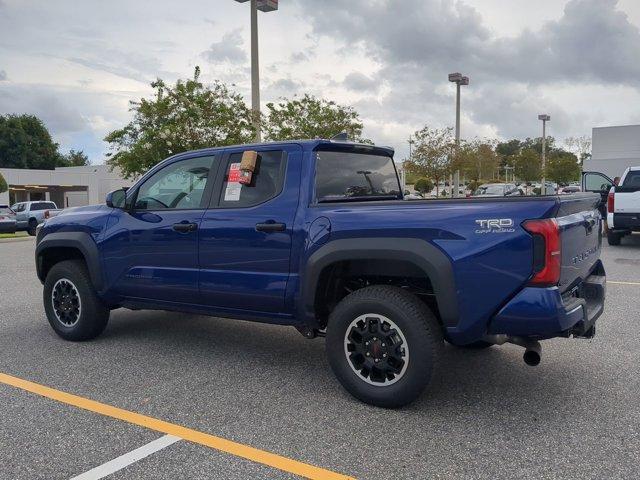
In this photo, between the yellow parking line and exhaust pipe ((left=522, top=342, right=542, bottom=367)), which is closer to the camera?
the yellow parking line

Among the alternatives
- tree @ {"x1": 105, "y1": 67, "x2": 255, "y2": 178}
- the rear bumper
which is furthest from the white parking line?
tree @ {"x1": 105, "y1": 67, "x2": 255, "y2": 178}

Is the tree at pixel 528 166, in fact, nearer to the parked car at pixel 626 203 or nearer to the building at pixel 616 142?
the building at pixel 616 142

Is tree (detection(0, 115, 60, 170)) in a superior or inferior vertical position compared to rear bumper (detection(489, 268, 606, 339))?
superior

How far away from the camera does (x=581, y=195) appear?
13.0 feet

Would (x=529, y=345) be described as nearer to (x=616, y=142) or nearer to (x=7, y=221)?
(x=7, y=221)

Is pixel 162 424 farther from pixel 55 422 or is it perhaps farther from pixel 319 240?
pixel 319 240

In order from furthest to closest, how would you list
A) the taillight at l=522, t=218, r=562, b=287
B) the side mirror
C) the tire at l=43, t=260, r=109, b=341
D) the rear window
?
1. the rear window
2. the tire at l=43, t=260, r=109, b=341
3. the side mirror
4. the taillight at l=522, t=218, r=562, b=287

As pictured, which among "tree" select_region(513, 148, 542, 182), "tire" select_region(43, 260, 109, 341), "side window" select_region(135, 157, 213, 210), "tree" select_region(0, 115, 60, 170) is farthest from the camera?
"tree" select_region(0, 115, 60, 170)

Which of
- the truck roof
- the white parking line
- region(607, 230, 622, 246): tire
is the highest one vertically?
the truck roof

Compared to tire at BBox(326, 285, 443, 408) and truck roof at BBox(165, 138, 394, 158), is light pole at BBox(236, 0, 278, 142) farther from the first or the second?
tire at BBox(326, 285, 443, 408)

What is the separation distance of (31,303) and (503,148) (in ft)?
391

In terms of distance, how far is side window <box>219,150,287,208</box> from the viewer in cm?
438

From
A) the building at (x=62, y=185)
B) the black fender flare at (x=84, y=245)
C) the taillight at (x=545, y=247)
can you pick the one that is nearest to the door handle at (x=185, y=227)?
the black fender flare at (x=84, y=245)

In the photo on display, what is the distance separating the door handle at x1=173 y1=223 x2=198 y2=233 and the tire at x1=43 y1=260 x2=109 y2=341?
4.27ft
